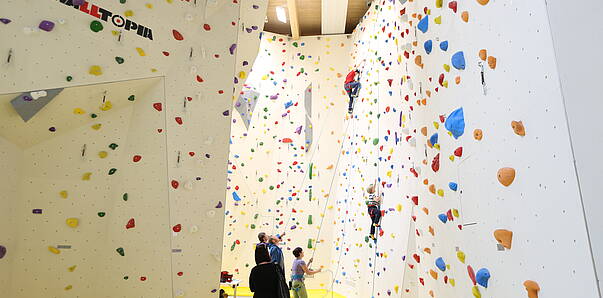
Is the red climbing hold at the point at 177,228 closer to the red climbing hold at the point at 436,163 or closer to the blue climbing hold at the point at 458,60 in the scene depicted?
the red climbing hold at the point at 436,163

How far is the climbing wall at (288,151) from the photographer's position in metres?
6.54

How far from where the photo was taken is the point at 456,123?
7.68 ft

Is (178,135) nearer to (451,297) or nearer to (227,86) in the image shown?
(227,86)

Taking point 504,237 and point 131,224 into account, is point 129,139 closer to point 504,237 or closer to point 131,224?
point 131,224

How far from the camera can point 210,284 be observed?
3549mm

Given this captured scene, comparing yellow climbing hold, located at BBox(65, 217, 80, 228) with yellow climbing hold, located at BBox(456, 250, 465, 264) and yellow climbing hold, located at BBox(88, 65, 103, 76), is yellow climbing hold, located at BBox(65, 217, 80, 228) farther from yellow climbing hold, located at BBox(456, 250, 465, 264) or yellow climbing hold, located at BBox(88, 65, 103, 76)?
yellow climbing hold, located at BBox(456, 250, 465, 264)

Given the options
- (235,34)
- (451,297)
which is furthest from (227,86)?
(451,297)

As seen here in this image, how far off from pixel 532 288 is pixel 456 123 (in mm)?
1029

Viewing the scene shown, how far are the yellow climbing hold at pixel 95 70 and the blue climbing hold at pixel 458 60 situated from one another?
8.05 feet

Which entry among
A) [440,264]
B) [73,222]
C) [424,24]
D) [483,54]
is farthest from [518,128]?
[73,222]

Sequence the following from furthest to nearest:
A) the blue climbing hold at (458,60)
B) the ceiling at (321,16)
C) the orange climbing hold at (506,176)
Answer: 1. the ceiling at (321,16)
2. the blue climbing hold at (458,60)
3. the orange climbing hold at (506,176)

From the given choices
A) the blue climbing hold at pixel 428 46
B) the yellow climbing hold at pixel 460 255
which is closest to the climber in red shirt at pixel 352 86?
the blue climbing hold at pixel 428 46

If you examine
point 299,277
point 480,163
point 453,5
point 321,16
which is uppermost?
point 321,16

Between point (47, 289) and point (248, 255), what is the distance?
3666mm
